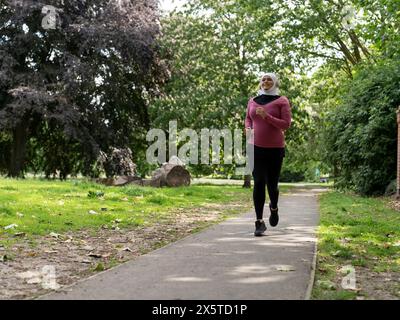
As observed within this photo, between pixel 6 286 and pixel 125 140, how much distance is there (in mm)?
19539

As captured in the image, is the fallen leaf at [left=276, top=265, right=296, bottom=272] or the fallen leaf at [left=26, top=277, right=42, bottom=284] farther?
the fallen leaf at [left=276, top=265, right=296, bottom=272]

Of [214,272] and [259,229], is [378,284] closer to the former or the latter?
[214,272]

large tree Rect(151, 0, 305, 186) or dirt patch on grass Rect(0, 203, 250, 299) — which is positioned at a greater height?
large tree Rect(151, 0, 305, 186)

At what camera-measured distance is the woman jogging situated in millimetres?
6438

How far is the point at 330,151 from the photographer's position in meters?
20.8

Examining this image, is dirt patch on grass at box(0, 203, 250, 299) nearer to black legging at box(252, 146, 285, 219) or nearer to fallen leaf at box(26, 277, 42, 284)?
fallen leaf at box(26, 277, 42, 284)

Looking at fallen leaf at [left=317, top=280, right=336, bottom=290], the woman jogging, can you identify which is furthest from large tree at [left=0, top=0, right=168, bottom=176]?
fallen leaf at [left=317, top=280, right=336, bottom=290]

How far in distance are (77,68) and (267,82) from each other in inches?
594

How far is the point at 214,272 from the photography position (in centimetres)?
436

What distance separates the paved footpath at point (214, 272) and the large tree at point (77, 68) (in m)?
15.1

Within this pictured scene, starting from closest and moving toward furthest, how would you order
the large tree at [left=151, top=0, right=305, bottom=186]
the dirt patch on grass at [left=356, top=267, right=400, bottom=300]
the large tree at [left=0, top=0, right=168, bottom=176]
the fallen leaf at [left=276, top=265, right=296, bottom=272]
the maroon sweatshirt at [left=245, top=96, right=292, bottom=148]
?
the dirt patch on grass at [left=356, top=267, right=400, bottom=300]
the fallen leaf at [left=276, top=265, right=296, bottom=272]
the maroon sweatshirt at [left=245, top=96, right=292, bottom=148]
the large tree at [left=0, top=0, right=168, bottom=176]
the large tree at [left=151, top=0, right=305, bottom=186]

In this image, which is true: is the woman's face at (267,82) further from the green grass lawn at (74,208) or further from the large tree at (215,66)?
the large tree at (215,66)

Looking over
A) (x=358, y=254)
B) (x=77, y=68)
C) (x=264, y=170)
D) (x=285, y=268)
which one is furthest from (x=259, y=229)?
(x=77, y=68)

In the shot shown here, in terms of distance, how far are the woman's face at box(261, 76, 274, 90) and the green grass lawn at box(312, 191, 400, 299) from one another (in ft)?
6.81
